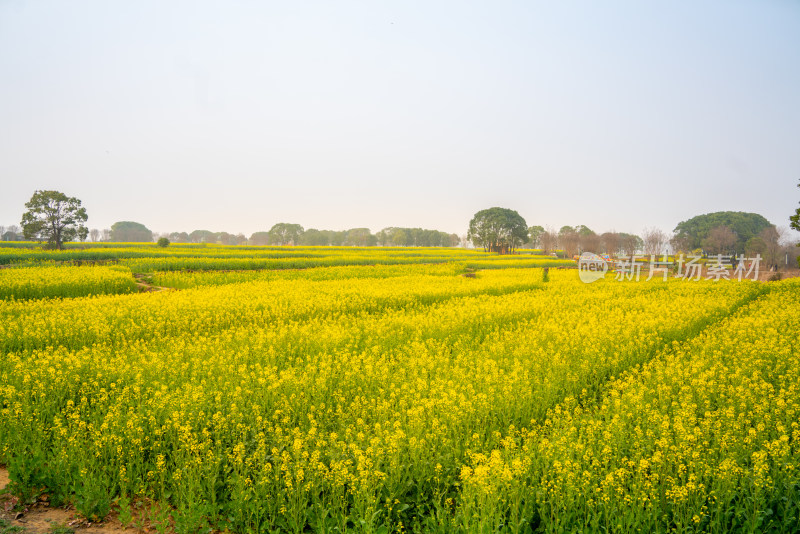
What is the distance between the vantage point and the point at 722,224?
114875mm

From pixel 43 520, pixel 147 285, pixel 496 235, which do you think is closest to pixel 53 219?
pixel 147 285

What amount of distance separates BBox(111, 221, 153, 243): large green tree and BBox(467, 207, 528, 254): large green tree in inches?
3806

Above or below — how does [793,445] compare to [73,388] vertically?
above

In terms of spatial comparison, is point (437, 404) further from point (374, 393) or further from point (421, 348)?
point (421, 348)

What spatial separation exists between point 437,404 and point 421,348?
3445 millimetres

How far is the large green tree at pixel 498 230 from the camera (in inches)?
4311

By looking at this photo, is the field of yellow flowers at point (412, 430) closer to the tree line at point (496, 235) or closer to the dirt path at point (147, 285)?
the dirt path at point (147, 285)

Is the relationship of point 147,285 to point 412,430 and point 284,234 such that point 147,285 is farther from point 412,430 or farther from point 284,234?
point 284,234

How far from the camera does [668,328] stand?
38.4ft

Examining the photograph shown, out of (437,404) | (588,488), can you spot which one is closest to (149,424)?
(437,404)

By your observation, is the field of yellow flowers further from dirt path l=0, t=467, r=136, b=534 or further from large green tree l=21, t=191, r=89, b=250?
large green tree l=21, t=191, r=89, b=250

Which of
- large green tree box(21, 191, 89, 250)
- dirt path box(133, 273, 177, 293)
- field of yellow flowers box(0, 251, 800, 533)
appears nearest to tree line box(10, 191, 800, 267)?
large green tree box(21, 191, 89, 250)

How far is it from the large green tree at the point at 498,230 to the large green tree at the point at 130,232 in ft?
317

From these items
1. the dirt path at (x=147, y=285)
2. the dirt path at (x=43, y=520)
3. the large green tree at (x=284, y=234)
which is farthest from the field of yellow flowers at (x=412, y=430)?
the large green tree at (x=284, y=234)
